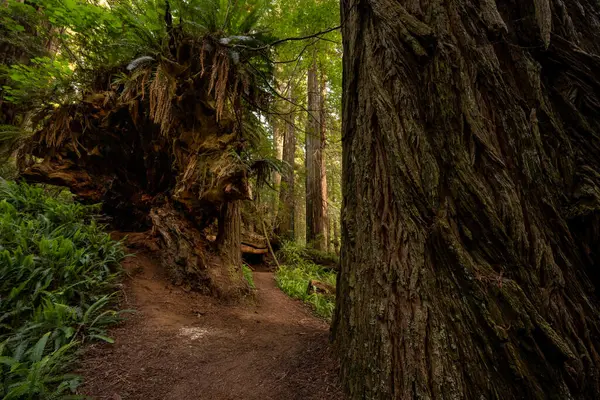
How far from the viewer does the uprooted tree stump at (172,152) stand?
13.1ft

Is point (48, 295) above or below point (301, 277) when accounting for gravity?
above

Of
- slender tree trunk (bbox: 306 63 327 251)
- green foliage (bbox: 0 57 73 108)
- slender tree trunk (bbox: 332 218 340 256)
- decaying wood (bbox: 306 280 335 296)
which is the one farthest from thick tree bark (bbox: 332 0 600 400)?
slender tree trunk (bbox: 332 218 340 256)

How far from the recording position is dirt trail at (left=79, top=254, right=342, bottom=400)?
184cm

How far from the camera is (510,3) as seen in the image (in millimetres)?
1936

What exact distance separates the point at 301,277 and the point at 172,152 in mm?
4603

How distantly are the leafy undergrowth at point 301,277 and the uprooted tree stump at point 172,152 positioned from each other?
1.64 metres

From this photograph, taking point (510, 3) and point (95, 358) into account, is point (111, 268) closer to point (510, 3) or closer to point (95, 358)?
point (95, 358)

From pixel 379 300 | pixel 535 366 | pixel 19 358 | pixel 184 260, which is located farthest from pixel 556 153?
pixel 184 260

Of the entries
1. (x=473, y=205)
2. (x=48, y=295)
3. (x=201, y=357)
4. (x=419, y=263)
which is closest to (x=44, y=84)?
(x=48, y=295)

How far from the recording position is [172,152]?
435cm

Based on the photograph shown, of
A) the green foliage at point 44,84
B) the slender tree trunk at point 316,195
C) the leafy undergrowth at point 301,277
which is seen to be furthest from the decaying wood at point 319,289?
the green foliage at point 44,84

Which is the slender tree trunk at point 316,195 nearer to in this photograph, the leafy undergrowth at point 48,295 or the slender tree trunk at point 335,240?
the slender tree trunk at point 335,240

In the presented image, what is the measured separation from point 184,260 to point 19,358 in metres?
2.16

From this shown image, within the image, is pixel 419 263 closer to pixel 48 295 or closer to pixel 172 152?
pixel 48 295
